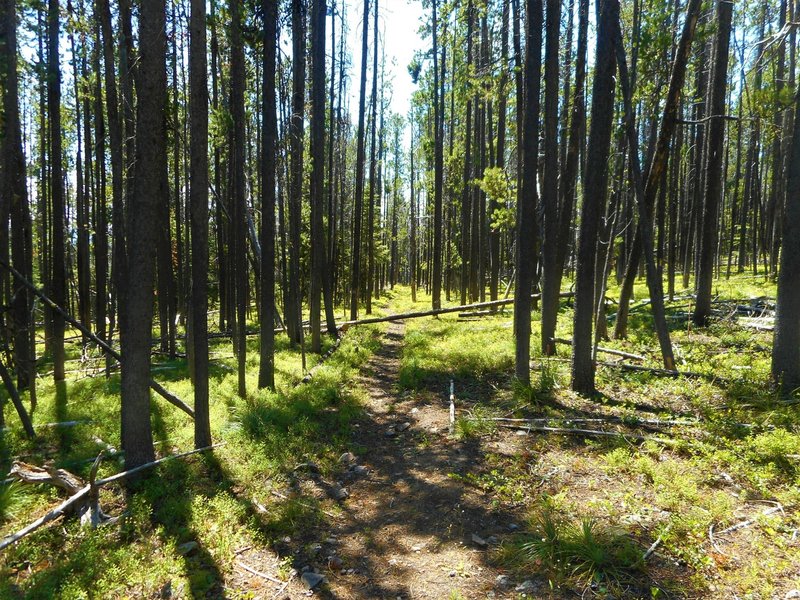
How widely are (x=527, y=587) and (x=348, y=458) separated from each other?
11.1ft

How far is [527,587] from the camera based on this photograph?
3652 mm

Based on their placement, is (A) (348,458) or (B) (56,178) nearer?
(A) (348,458)

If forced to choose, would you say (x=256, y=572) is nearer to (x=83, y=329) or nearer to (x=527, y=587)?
(x=527, y=587)

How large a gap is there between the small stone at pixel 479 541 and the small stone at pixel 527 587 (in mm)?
643

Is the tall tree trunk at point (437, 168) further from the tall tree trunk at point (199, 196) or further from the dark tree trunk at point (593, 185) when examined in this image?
the tall tree trunk at point (199, 196)

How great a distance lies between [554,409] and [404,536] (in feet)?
11.7

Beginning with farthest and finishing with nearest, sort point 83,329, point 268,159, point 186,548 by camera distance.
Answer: point 268,159 < point 83,329 < point 186,548

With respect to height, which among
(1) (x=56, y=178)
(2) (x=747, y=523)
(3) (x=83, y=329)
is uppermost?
(1) (x=56, y=178)

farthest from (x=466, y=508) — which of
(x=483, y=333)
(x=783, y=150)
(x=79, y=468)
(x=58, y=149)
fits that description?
(x=783, y=150)

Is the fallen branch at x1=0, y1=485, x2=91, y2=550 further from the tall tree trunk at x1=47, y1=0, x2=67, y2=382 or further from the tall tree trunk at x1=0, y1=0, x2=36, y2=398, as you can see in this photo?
the tall tree trunk at x1=47, y1=0, x2=67, y2=382

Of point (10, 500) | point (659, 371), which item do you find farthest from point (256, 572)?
point (659, 371)

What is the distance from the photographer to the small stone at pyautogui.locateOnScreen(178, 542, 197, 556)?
169 inches

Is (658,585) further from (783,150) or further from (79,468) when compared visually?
(783,150)

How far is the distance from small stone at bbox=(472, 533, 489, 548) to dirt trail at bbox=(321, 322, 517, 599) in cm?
1
